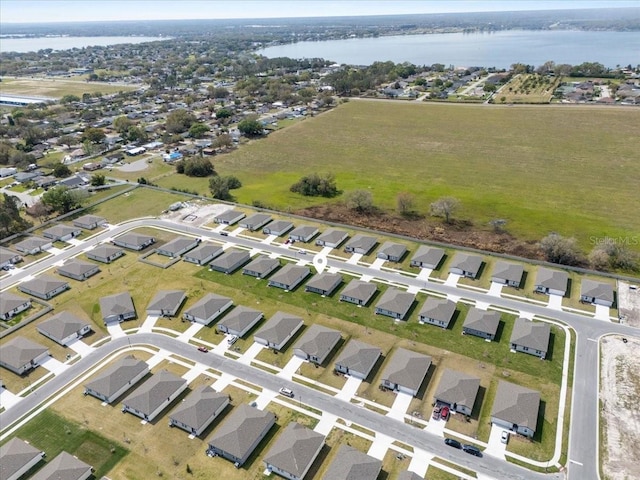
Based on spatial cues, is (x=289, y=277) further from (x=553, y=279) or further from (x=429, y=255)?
(x=553, y=279)

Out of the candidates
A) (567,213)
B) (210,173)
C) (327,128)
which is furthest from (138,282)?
(327,128)

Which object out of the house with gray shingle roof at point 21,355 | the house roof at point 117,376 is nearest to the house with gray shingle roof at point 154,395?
the house roof at point 117,376

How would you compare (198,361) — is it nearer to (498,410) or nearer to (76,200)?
(498,410)

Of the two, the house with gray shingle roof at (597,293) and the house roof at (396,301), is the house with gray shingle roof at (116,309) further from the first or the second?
the house with gray shingle roof at (597,293)

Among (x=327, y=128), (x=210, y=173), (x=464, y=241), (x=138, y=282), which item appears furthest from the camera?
(x=327, y=128)

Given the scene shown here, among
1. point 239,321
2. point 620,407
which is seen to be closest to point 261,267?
point 239,321

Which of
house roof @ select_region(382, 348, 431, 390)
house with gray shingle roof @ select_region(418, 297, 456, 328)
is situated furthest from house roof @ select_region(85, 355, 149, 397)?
house with gray shingle roof @ select_region(418, 297, 456, 328)
